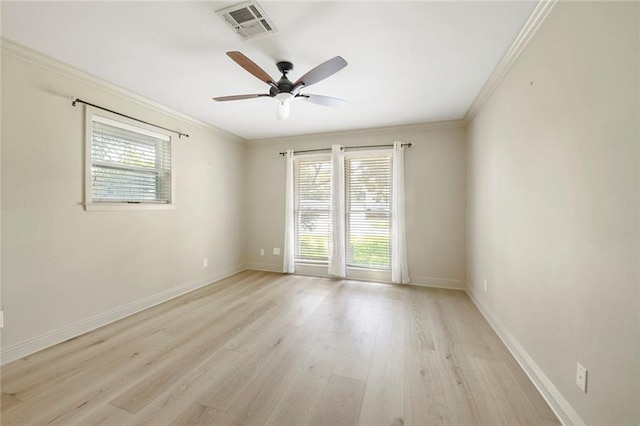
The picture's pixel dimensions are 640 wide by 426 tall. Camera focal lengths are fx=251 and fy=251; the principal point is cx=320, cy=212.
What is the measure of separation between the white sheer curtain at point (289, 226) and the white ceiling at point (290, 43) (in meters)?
1.58

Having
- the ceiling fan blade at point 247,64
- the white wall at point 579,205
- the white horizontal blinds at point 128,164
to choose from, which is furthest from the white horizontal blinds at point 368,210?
the white horizontal blinds at point 128,164

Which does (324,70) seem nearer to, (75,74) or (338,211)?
(75,74)

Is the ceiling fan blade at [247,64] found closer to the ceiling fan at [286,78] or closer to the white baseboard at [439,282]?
the ceiling fan at [286,78]

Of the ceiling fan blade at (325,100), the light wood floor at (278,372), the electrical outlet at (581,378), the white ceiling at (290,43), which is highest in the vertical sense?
the white ceiling at (290,43)

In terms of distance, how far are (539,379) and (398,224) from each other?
7.98 feet

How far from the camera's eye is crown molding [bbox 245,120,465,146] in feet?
12.4

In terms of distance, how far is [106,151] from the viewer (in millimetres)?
2652

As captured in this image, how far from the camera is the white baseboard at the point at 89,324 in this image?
6.57 feet

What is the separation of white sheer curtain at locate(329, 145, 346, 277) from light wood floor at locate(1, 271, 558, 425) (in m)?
1.25

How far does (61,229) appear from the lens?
2.29 meters

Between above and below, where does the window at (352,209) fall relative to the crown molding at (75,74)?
below

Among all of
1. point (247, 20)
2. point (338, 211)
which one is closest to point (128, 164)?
point (247, 20)

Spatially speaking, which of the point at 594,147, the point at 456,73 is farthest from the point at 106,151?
the point at 594,147

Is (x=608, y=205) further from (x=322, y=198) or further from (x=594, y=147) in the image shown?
(x=322, y=198)
